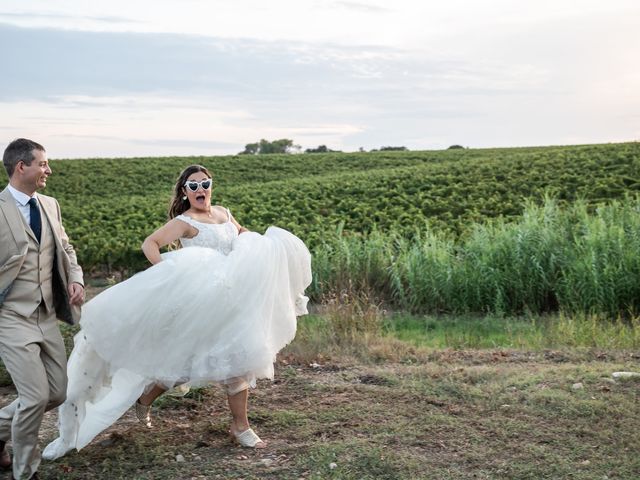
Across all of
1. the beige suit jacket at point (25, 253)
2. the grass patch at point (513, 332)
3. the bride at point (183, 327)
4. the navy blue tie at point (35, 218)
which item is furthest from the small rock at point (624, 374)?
the navy blue tie at point (35, 218)

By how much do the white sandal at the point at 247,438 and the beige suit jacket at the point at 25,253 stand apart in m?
1.53

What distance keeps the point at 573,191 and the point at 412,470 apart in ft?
67.8

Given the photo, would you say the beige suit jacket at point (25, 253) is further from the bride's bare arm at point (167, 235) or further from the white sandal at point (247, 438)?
the white sandal at point (247, 438)

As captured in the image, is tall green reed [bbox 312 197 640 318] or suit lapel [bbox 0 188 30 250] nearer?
suit lapel [bbox 0 188 30 250]

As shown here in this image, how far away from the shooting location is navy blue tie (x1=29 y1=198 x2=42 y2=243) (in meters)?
5.53

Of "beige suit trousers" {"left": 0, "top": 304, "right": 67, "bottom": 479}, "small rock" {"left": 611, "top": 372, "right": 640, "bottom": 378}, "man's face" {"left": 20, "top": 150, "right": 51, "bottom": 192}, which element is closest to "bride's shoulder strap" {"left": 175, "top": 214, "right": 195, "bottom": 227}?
"man's face" {"left": 20, "top": 150, "right": 51, "bottom": 192}

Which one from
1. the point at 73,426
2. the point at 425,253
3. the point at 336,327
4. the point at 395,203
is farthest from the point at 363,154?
the point at 73,426

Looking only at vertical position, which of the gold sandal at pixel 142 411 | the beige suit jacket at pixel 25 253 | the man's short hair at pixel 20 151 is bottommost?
the gold sandal at pixel 142 411

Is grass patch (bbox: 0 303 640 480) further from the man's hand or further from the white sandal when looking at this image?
the man's hand

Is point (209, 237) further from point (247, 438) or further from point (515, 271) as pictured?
point (515, 271)

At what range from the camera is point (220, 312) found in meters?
5.63

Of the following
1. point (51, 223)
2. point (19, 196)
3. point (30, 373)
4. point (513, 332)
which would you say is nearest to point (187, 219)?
point (51, 223)

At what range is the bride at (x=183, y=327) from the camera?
18.5ft

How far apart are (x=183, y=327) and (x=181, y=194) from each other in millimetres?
1220
